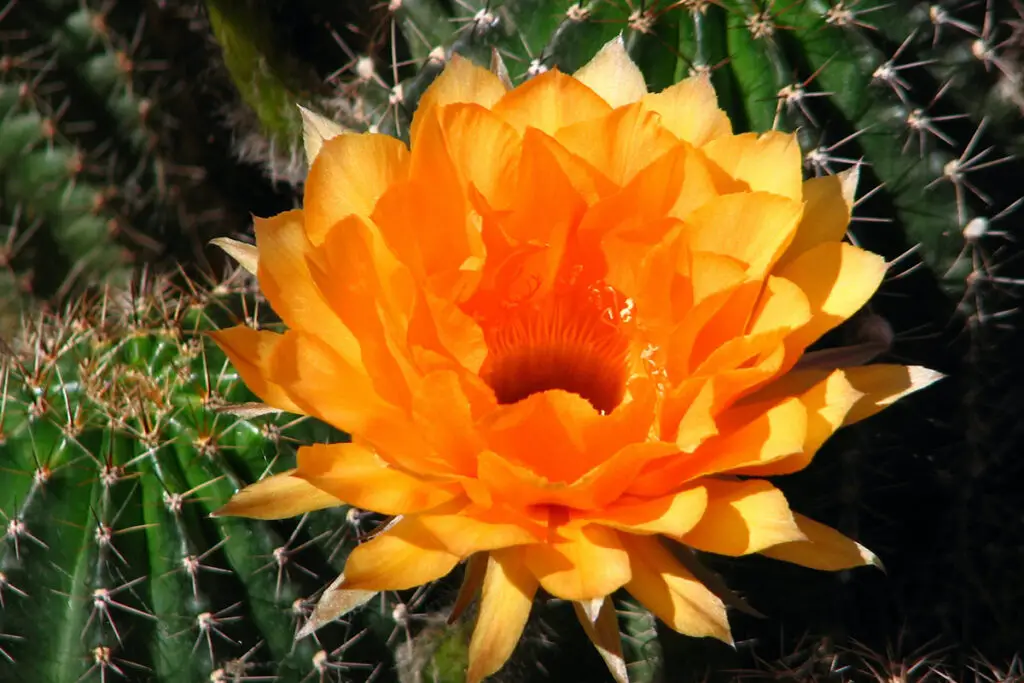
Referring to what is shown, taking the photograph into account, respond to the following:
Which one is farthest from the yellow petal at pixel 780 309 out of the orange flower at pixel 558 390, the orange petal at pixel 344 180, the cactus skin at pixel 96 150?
the cactus skin at pixel 96 150

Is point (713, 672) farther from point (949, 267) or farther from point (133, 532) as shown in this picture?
point (133, 532)

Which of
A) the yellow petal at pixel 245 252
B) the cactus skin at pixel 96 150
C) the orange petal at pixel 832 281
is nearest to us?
the orange petal at pixel 832 281

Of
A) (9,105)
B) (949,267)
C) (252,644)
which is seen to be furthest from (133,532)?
(949,267)

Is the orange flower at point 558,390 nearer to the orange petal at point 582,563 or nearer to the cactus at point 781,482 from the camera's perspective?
the orange petal at point 582,563

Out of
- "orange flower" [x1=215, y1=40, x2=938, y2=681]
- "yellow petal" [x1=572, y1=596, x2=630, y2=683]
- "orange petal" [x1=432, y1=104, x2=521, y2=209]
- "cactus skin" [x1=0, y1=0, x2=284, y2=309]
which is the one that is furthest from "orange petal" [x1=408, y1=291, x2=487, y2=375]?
"cactus skin" [x1=0, y1=0, x2=284, y2=309]

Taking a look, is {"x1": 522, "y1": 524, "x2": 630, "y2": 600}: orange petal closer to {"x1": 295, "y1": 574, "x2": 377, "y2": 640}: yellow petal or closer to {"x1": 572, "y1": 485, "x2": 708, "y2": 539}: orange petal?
{"x1": 572, "y1": 485, "x2": 708, "y2": 539}: orange petal
